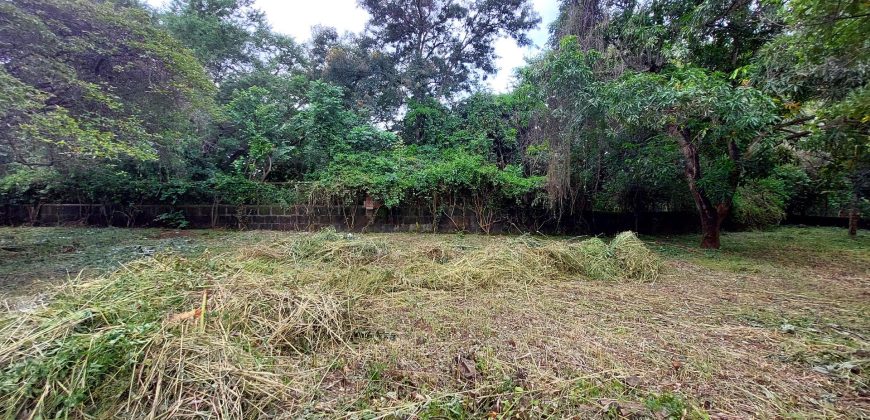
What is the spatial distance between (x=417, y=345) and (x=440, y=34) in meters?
12.6

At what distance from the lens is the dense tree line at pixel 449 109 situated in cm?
429

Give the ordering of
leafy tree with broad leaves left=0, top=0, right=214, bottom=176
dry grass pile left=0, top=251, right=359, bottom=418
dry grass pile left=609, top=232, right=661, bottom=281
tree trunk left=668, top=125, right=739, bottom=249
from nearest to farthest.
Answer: dry grass pile left=0, top=251, right=359, bottom=418 < leafy tree with broad leaves left=0, top=0, right=214, bottom=176 < dry grass pile left=609, top=232, right=661, bottom=281 < tree trunk left=668, top=125, right=739, bottom=249

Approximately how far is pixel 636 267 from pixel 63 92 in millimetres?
7759

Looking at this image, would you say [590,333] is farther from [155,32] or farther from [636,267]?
[155,32]

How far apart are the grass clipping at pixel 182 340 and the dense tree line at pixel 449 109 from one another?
3297 millimetres

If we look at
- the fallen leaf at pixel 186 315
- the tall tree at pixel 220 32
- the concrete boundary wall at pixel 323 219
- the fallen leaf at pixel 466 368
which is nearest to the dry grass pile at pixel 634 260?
the fallen leaf at pixel 466 368

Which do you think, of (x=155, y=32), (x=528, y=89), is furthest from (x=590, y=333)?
(x=155, y=32)

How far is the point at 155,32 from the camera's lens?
566cm

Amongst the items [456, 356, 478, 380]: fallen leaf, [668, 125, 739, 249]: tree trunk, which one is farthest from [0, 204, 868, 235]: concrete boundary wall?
[456, 356, 478, 380]: fallen leaf

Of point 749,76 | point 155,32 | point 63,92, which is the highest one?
point 155,32

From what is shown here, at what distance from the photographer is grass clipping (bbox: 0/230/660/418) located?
153cm

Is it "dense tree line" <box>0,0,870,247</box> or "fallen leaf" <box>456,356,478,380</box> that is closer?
"fallen leaf" <box>456,356,478,380</box>

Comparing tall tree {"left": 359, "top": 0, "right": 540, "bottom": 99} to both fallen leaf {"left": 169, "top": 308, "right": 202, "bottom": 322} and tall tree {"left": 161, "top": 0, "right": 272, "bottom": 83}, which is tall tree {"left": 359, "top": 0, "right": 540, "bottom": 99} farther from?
fallen leaf {"left": 169, "top": 308, "right": 202, "bottom": 322}

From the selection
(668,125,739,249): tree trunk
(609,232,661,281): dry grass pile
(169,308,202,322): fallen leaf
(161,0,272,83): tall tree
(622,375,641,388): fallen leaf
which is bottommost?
(622,375,641,388): fallen leaf
